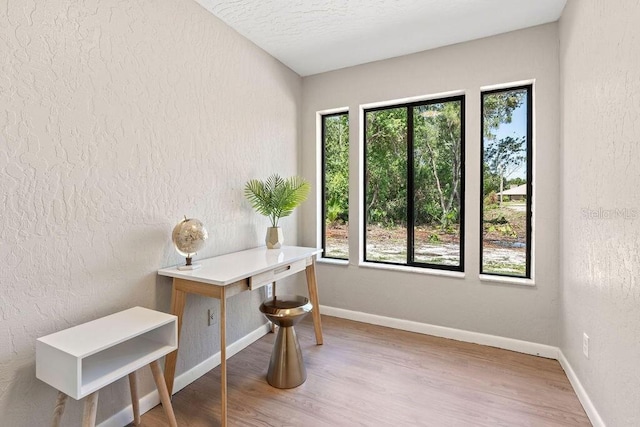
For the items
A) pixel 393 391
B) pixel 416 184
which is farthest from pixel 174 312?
pixel 416 184

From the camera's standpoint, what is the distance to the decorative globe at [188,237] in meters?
1.78

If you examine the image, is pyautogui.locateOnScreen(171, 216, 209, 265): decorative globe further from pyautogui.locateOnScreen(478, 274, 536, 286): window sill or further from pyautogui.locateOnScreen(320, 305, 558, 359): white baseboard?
pyautogui.locateOnScreen(478, 274, 536, 286): window sill

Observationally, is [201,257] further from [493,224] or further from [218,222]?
[493,224]

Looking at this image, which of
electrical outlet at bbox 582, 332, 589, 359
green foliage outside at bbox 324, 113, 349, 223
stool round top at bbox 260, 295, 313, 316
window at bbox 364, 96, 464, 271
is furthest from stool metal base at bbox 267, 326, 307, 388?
electrical outlet at bbox 582, 332, 589, 359

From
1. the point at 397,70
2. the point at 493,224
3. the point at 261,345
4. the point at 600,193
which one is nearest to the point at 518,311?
the point at 493,224

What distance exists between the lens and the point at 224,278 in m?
1.63

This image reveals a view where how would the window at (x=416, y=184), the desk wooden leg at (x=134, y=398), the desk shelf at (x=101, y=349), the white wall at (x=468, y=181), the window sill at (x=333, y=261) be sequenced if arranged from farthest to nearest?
the window sill at (x=333, y=261), the window at (x=416, y=184), the white wall at (x=468, y=181), the desk wooden leg at (x=134, y=398), the desk shelf at (x=101, y=349)

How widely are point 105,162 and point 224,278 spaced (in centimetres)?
85

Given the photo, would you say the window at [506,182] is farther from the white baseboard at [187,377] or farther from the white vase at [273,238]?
the white baseboard at [187,377]

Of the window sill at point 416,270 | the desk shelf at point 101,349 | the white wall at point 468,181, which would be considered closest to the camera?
the desk shelf at point 101,349

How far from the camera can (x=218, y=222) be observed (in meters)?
2.28

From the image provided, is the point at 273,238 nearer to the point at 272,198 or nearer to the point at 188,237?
the point at 272,198

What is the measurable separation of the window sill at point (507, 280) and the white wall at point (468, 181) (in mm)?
36

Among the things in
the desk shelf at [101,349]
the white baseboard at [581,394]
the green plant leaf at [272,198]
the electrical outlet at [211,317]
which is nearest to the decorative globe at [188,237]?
the desk shelf at [101,349]
